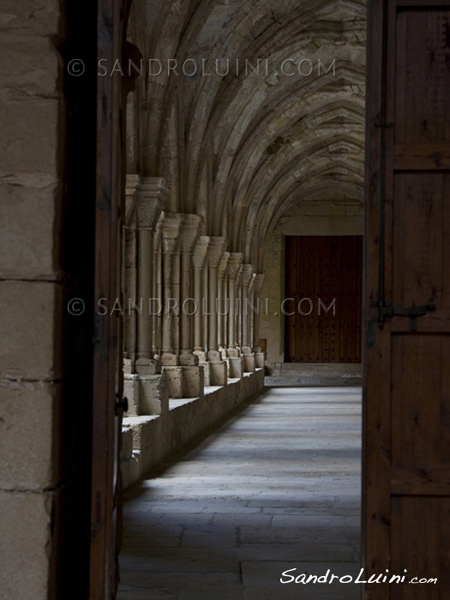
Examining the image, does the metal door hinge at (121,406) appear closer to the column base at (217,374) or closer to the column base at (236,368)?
the column base at (217,374)

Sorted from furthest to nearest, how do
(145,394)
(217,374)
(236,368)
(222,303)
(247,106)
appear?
(236,368) → (222,303) → (247,106) → (217,374) → (145,394)

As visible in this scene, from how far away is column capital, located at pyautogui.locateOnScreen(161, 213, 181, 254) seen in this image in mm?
11336

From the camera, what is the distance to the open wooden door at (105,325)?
3420 millimetres

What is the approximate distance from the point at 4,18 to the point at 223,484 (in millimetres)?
4564

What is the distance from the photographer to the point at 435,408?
3.56 metres

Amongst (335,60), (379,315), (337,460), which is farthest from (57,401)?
(335,60)

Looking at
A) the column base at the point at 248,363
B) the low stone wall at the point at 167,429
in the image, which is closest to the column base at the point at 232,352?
the column base at the point at 248,363

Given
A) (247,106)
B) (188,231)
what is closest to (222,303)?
(247,106)

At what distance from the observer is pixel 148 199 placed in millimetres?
8859

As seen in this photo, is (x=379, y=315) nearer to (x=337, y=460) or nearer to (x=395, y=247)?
(x=395, y=247)

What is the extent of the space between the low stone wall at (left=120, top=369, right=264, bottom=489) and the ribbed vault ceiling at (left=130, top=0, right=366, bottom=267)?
2412 millimetres

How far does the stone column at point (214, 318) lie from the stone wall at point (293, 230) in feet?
36.7

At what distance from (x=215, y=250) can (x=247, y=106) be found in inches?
90.0

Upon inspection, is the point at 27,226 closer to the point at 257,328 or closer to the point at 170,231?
the point at 170,231
